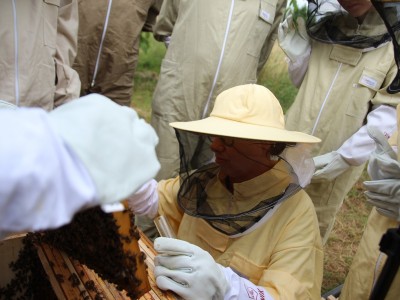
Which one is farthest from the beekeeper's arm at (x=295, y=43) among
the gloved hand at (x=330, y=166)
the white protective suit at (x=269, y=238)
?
the white protective suit at (x=269, y=238)

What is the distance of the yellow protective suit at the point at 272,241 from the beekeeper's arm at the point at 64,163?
3.46 feet

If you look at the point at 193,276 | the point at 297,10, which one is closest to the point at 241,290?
the point at 193,276

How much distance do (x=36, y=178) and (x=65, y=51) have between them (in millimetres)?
2108

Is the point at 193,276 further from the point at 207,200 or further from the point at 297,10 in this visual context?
the point at 297,10

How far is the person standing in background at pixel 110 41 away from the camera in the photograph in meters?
3.27

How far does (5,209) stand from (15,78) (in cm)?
169

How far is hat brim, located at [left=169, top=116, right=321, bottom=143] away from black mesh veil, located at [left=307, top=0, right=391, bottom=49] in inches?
46.3

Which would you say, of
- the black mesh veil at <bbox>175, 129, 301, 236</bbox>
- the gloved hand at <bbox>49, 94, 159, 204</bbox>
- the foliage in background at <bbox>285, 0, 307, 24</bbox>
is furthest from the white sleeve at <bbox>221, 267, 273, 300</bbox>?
the foliage in background at <bbox>285, 0, 307, 24</bbox>

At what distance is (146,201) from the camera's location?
5.80ft

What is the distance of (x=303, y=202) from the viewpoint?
1.74 metres

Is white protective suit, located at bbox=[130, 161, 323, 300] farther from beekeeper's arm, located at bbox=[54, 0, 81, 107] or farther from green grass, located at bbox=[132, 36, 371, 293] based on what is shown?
green grass, located at bbox=[132, 36, 371, 293]

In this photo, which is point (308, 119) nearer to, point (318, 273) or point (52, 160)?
point (318, 273)

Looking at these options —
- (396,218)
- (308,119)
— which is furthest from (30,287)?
(308,119)

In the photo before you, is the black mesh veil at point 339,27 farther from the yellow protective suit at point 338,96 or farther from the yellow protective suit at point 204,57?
the yellow protective suit at point 204,57
